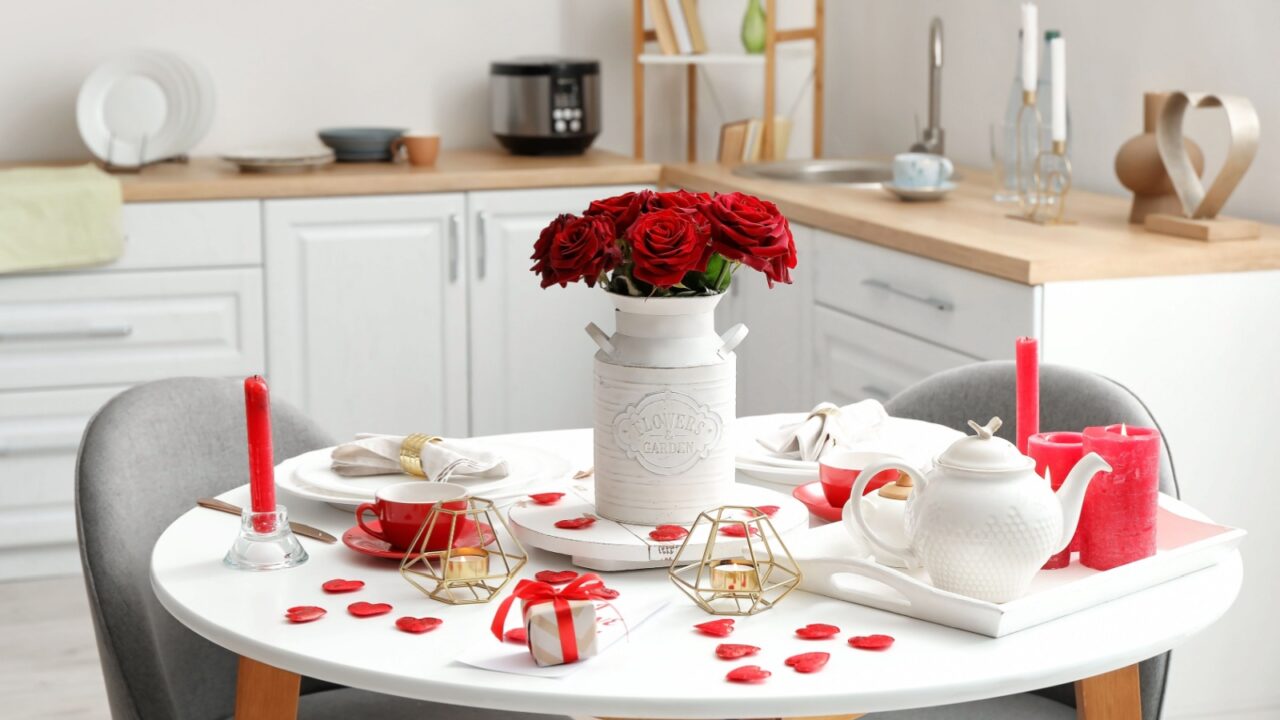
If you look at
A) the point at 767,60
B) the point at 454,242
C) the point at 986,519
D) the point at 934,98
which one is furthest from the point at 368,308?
the point at 986,519

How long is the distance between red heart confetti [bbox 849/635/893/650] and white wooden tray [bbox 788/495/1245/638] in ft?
0.19

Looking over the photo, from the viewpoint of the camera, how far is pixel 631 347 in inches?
50.6

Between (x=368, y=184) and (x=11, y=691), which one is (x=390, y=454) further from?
(x=368, y=184)

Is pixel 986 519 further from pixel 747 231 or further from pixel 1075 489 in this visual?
pixel 747 231

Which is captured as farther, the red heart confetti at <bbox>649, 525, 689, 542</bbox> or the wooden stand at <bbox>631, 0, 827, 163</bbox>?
the wooden stand at <bbox>631, 0, 827, 163</bbox>

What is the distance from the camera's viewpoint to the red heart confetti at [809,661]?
1.07 metres

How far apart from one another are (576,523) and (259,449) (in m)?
0.28

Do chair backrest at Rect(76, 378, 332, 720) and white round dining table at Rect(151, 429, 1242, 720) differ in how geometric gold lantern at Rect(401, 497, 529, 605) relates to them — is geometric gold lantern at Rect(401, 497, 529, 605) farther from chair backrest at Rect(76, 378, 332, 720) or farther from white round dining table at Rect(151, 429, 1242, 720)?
chair backrest at Rect(76, 378, 332, 720)

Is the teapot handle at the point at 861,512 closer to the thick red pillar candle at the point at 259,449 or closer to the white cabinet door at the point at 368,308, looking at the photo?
the thick red pillar candle at the point at 259,449

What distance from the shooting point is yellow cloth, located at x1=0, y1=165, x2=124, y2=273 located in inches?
120

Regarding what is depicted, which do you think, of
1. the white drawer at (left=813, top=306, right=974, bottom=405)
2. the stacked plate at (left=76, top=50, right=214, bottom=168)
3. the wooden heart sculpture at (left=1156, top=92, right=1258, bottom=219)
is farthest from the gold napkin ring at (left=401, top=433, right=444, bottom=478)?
the stacked plate at (left=76, top=50, right=214, bottom=168)

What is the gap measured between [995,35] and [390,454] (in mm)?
2261

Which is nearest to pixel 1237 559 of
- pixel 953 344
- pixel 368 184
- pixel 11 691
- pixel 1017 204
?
pixel 953 344

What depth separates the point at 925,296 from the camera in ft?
8.13
